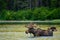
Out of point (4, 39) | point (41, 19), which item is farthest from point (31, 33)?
point (41, 19)

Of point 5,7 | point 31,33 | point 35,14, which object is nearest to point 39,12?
point 35,14

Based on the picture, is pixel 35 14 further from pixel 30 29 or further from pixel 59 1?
pixel 30 29

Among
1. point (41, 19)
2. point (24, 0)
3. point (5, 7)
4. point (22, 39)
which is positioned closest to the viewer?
point (22, 39)

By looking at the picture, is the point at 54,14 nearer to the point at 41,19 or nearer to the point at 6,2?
the point at 41,19

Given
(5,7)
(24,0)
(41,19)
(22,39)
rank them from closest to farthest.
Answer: (22,39)
(41,19)
(5,7)
(24,0)

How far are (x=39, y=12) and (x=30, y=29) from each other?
8.39 m

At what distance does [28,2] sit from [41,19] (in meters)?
5.25

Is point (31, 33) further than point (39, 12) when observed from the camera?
No

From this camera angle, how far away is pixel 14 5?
21.9 metres

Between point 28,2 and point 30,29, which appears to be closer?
point 30,29

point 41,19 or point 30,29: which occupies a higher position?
point 30,29

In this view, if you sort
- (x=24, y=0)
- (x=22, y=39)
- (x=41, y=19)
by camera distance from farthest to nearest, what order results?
(x=24, y=0) → (x=41, y=19) → (x=22, y=39)

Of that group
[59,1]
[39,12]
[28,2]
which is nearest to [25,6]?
[28,2]

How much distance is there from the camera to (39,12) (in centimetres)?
1798
